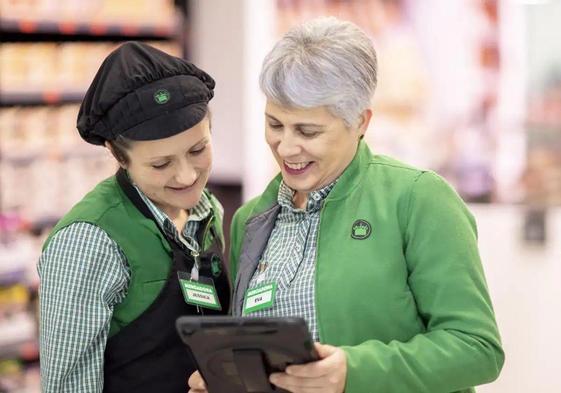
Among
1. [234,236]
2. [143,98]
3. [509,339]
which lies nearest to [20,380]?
[509,339]

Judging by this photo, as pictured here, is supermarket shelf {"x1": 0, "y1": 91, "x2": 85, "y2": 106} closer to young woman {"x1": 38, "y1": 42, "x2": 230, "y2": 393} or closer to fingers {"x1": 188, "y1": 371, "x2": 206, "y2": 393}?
young woman {"x1": 38, "y1": 42, "x2": 230, "y2": 393}

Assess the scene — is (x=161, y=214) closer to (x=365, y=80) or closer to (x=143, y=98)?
(x=143, y=98)

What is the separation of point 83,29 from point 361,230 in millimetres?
4015

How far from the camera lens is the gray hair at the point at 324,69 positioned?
2.27 meters

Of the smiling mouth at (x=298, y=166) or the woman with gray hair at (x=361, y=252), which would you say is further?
the smiling mouth at (x=298, y=166)

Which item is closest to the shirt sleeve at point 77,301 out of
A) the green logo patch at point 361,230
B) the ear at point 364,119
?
the green logo patch at point 361,230

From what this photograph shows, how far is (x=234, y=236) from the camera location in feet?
8.94

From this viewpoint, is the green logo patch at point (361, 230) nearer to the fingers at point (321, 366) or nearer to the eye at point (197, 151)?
the fingers at point (321, 366)

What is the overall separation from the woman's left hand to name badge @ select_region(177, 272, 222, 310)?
46 cm

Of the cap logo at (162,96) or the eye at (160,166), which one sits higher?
the cap logo at (162,96)

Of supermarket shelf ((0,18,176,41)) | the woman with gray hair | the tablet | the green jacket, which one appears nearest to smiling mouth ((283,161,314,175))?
the woman with gray hair

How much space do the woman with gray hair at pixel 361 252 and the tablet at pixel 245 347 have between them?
59 millimetres

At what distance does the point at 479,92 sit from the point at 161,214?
3.11 metres

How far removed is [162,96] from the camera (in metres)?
2.41
